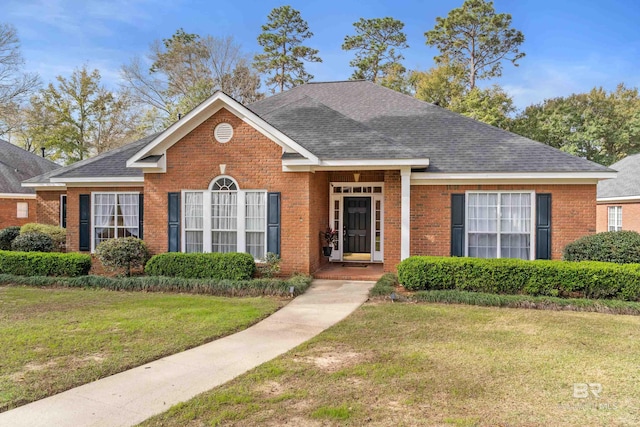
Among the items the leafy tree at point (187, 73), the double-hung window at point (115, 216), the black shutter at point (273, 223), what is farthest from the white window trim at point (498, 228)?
the leafy tree at point (187, 73)

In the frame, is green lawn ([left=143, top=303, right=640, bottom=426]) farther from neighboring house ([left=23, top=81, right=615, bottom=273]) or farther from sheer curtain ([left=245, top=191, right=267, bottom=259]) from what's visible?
sheer curtain ([left=245, top=191, right=267, bottom=259])

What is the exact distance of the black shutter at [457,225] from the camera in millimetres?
11641

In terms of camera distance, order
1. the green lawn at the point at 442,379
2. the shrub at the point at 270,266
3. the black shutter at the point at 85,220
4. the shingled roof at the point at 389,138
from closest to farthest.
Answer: the green lawn at the point at 442,379
the shrub at the point at 270,266
the shingled roof at the point at 389,138
the black shutter at the point at 85,220

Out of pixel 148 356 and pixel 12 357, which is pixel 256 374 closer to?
pixel 148 356

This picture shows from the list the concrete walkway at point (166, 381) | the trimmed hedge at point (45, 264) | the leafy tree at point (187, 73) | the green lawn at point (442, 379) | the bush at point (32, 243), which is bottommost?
the concrete walkway at point (166, 381)

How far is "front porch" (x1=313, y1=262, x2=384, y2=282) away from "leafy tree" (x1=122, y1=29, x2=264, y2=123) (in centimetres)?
2487

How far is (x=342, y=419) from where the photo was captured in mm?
3920

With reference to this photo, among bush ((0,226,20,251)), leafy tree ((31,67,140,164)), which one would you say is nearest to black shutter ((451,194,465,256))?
bush ((0,226,20,251))

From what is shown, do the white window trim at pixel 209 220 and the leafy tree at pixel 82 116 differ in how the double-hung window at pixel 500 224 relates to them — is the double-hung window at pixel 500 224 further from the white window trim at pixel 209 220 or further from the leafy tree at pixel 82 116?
the leafy tree at pixel 82 116

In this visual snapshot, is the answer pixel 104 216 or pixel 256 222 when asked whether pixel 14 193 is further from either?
pixel 256 222

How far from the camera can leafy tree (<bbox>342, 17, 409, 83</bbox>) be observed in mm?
36500

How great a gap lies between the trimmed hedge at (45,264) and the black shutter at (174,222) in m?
2.26

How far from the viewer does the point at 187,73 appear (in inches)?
1377

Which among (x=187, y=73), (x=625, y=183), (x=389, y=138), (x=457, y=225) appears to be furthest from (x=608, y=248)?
(x=187, y=73)
